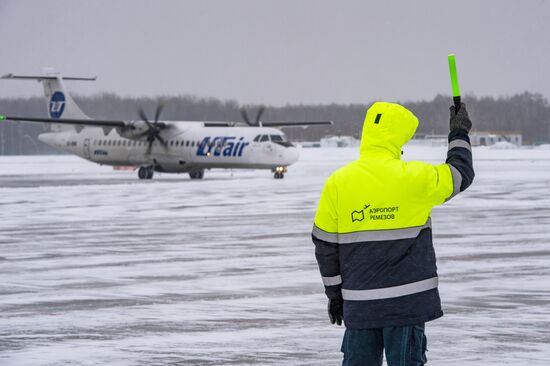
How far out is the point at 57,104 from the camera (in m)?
52.3

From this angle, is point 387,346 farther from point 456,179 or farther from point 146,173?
point 146,173

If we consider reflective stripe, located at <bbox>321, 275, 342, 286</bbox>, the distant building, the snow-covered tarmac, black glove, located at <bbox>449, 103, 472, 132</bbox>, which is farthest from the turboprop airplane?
the distant building

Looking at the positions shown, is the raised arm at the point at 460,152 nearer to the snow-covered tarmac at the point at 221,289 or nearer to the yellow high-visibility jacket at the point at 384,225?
the yellow high-visibility jacket at the point at 384,225

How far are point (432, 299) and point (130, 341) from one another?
3851mm

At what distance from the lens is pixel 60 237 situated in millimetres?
17953

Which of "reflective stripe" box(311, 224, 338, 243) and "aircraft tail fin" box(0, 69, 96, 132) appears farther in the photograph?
"aircraft tail fin" box(0, 69, 96, 132)

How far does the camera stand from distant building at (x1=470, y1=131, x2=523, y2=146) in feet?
419

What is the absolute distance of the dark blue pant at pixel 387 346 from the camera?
466 centimetres

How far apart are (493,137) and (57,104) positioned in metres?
90.3

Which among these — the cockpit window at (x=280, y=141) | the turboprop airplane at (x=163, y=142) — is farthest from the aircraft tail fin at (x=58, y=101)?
the cockpit window at (x=280, y=141)

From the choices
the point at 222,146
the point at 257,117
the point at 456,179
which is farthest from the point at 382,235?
the point at 257,117

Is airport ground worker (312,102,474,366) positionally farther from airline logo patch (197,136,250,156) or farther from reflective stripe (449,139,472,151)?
airline logo patch (197,136,250,156)

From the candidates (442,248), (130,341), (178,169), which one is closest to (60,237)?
(442,248)

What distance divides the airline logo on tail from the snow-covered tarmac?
29.2 metres
